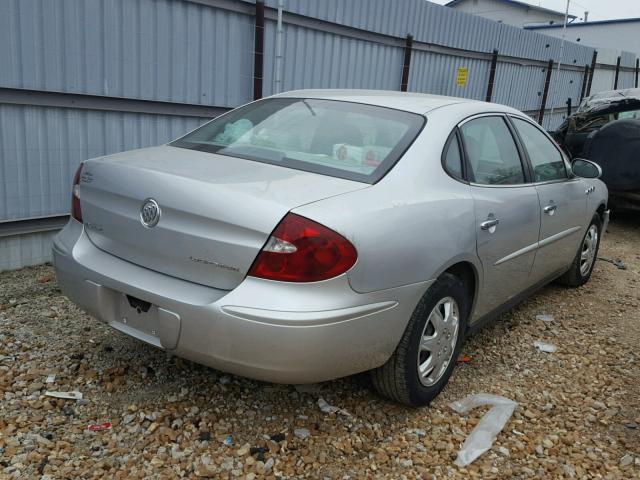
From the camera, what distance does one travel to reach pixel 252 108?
11.6ft

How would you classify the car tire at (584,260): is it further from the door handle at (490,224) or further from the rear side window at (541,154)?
the door handle at (490,224)

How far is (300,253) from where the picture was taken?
7.14ft

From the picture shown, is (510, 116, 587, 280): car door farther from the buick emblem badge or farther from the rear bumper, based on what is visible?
the buick emblem badge

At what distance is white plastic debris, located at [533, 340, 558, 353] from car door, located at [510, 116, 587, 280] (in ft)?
1.42

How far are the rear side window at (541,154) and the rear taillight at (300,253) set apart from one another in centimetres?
208

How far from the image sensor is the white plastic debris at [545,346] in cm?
374

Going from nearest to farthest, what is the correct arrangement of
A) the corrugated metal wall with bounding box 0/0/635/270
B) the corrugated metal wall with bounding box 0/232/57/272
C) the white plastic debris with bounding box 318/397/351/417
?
the white plastic debris with bounding box 318/397/351/417
the corrugated metal wall with bounding box 0/0/635/270
the corrugated metal wall with bounding box 0/232/57/272

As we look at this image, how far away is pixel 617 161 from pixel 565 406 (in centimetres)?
485

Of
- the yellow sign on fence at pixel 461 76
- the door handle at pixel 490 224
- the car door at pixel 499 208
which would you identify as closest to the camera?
the door handle at pixel 490 224

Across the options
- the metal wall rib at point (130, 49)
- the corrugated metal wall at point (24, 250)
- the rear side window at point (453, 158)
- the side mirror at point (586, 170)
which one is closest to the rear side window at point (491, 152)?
the rear side window at point (453, 158)

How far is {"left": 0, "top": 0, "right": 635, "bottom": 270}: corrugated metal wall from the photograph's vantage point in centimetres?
443

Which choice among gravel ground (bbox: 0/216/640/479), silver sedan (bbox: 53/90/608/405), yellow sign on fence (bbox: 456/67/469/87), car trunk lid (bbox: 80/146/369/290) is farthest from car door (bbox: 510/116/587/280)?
yellow sign on fence (bbox: 456/67/469/87)

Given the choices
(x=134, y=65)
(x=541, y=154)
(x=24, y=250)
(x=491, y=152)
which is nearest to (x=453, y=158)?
(x=491, y=152)

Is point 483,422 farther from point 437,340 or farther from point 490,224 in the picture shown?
point 490,224
